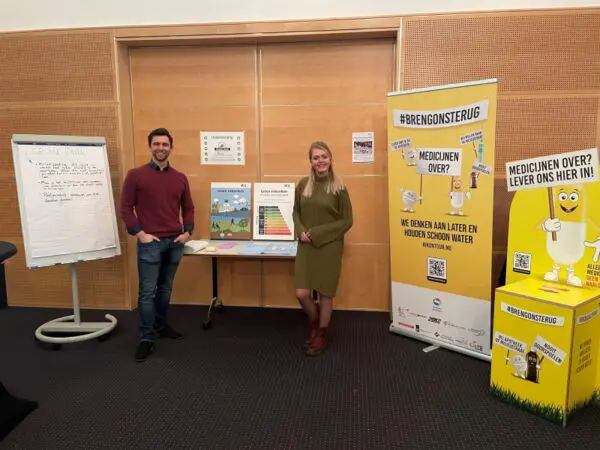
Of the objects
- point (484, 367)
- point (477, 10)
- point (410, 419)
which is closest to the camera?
point (410, 419)

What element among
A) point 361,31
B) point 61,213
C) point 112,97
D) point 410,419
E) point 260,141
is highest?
point 361,31

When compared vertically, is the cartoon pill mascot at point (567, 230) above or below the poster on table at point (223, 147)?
below

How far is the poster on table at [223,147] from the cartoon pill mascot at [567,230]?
252 centimetres

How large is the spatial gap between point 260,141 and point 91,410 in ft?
8.13

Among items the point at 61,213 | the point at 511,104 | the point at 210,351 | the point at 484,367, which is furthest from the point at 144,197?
the point at 511,104

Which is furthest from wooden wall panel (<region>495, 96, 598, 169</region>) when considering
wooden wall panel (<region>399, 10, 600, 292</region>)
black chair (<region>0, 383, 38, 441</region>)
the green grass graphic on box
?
black chair (<region>0, 383, 38, 441</region>)

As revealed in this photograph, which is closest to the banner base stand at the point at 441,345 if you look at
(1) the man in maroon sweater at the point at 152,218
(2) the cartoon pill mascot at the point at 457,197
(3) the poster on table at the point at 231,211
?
(2) the cartoon pill mascot at the point at 457,197

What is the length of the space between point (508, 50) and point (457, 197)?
137 centimetres

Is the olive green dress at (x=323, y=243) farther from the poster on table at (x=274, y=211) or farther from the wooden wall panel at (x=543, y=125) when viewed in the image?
the wooden wall panel at (x=543, y=125)

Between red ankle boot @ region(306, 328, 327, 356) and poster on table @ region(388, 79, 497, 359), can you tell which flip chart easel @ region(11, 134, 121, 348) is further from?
poster on table @ region(388, 79, 497, 359)

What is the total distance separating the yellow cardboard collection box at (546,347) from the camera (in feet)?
6.93

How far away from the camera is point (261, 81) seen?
3785 mm

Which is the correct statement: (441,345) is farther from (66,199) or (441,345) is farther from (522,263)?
(66,199)

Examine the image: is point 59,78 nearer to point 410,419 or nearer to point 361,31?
point 361,31
